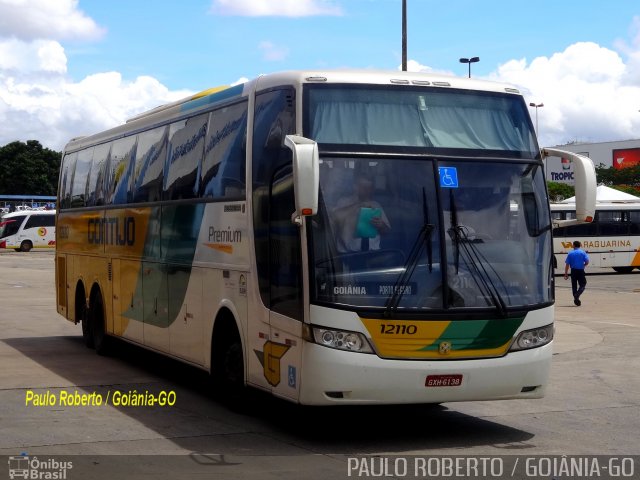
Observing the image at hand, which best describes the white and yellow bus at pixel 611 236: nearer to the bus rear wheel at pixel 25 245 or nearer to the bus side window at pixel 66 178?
the bus side window at pixel 66 178

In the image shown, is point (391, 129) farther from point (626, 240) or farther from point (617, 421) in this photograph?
point (626, 240)

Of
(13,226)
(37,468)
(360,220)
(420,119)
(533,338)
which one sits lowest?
(37,468)

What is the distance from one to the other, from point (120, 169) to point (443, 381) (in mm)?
7856

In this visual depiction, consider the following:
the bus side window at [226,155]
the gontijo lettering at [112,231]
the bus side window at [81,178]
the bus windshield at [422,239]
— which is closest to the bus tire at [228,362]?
the bus side window at [226,155]

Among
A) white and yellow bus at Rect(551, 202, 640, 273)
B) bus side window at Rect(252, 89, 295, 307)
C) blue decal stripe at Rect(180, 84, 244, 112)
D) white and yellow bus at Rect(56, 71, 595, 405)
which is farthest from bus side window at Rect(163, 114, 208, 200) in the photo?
white and yellow bus at Rect(551, 202, 640, 273)

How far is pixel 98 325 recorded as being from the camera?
16.6 metres

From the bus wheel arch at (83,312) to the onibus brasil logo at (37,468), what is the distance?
8557 mm

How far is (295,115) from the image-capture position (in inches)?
376

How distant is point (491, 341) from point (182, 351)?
4.43m

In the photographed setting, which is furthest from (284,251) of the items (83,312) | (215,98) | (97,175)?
(83,312)

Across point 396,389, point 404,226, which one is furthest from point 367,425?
point 404,226

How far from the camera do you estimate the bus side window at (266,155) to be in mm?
9781

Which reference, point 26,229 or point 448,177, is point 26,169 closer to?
point 26,229

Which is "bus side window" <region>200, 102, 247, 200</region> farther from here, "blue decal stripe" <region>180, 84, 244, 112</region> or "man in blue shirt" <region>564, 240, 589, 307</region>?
"man in blue shirt" <region>564, 240, 589, 307</region>
